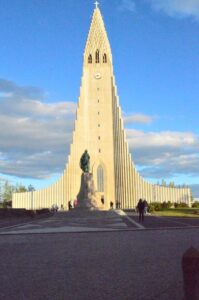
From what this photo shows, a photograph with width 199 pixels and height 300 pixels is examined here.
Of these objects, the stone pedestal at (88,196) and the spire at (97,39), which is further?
the spire at (97,39)

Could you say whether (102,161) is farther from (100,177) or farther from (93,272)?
(93,272)

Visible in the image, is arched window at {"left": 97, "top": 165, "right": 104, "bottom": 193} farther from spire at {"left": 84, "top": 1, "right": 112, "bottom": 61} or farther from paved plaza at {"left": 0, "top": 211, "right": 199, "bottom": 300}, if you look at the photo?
paved plaza at {"left": 0, "top": 211, "right": 199, "bottom": 300}

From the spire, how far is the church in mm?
3057

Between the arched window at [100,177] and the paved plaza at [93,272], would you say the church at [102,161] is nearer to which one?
the arched window at [100,177]

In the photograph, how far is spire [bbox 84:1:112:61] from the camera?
2670 inches

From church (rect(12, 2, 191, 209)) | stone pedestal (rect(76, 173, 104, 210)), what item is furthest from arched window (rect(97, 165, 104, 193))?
stone pedestal (rect(76, 173, 104, 210))

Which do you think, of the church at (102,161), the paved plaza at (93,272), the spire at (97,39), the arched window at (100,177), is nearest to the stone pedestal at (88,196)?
the paved plaza at (93,272)

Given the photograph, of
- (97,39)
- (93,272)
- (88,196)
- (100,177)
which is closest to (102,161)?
(100,177)

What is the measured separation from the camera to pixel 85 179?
3569 centimetres

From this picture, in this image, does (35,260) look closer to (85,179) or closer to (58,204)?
(85,179)

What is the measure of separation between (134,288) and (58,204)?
56743 mm

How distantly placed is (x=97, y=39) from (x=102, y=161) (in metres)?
20.6

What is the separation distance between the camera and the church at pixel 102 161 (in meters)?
61.5

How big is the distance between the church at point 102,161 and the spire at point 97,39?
3.06 metres
